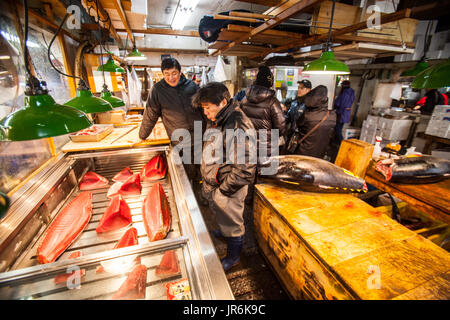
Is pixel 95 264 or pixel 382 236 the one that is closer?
pixel 95 264

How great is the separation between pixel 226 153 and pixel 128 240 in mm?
1284

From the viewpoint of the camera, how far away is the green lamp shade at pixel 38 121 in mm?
1019

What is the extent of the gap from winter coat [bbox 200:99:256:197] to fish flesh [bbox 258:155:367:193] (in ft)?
1.87

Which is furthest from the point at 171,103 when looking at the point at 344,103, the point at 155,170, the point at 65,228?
the point at 344,103

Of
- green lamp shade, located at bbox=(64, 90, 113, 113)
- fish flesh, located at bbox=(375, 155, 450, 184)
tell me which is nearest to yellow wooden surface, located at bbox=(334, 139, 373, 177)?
fish flesh, located at bbox=(375, 155, 450, 184)

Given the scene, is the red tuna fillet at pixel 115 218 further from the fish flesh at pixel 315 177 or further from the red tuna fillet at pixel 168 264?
the fish flesh at pixel 315 177

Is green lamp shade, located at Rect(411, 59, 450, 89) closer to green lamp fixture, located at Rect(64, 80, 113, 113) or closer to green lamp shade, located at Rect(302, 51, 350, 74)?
green lamp shade, located at Rect(302, 51, 350, 74)

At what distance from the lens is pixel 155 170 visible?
9.90ft

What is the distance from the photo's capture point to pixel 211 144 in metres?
2.37

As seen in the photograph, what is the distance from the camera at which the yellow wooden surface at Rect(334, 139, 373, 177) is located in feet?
9.25
